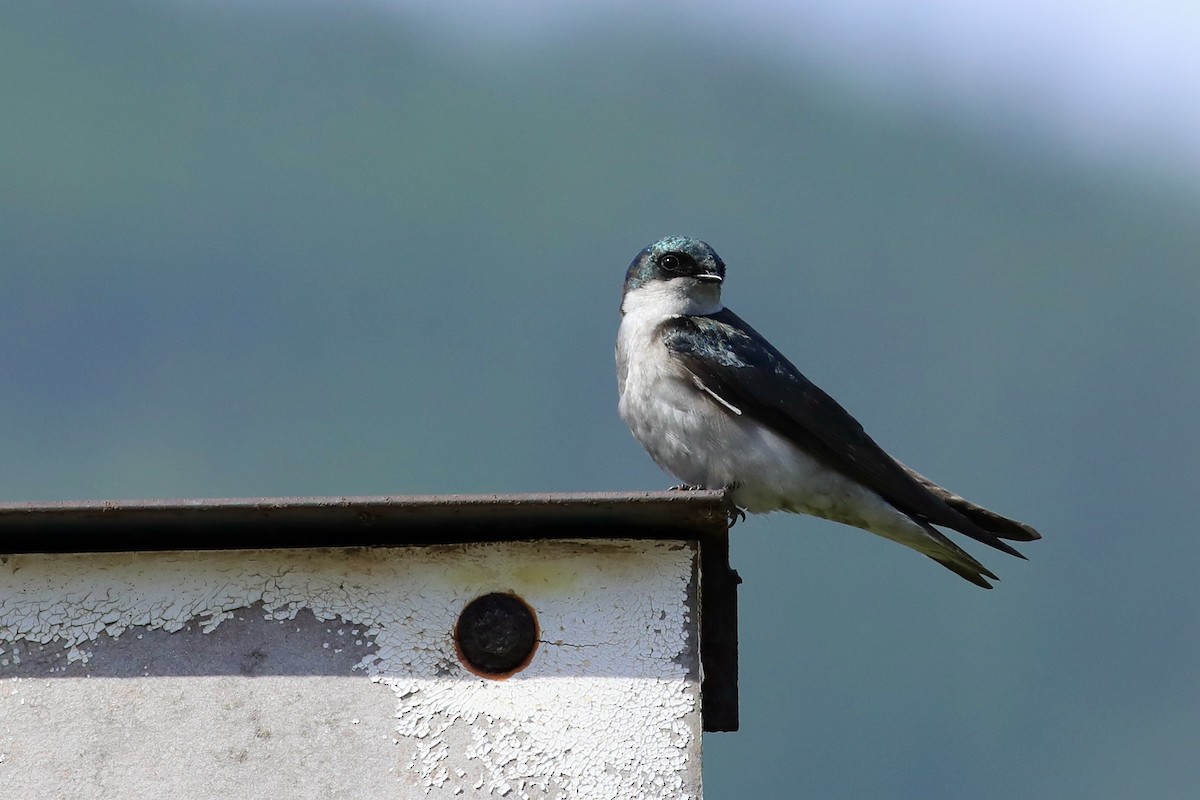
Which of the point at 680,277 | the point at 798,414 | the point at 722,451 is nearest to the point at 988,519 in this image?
the point at 798,414

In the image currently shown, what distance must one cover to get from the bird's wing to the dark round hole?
2.41m

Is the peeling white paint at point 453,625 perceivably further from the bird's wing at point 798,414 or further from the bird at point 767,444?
the bird's wing at point 798,414

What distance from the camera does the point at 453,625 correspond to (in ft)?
18.8

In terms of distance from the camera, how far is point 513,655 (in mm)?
5691

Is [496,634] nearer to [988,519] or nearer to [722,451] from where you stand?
[722,451]

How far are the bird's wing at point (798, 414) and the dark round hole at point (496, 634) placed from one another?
241 centimetres

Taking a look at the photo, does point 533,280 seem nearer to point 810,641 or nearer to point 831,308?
point 831,308

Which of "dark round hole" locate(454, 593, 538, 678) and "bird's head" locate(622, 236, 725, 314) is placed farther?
"bird's head" locate(622, 236, 725, 314)

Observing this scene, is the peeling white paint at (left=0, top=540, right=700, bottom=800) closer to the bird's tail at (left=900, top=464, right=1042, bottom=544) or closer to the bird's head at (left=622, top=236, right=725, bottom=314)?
the bird's tail at (left=900, top=464, right=1042, bottom=544)

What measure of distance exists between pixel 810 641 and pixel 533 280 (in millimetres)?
47294

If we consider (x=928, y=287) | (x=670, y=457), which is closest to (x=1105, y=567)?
(x=928, y=287)

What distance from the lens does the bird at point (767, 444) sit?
26.1 feet

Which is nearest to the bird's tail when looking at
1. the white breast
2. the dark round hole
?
the white breast

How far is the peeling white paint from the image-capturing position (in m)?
5.54
